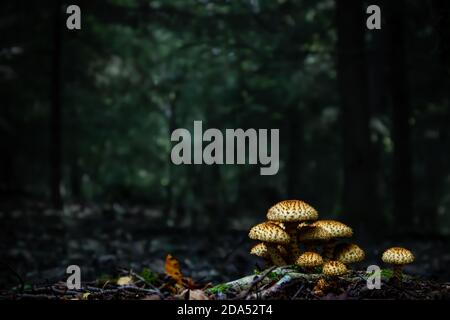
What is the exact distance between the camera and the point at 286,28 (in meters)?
11.7

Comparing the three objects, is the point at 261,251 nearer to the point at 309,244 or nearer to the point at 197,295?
the point at 309,244

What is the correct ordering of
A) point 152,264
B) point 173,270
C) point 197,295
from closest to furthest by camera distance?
point 197,295, point 173,270, point 152,264

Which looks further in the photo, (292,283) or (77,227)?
(77,227)

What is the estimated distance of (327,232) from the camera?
10.4ft

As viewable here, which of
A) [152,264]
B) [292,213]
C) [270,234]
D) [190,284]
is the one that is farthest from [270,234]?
[152,264]

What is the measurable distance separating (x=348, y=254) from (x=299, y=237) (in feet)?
1.11

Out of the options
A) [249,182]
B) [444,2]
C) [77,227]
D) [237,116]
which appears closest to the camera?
[444,2]

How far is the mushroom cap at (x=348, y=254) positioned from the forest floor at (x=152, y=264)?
18 cm

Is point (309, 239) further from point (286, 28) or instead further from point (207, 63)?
point (207, 63)

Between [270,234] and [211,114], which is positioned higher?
[211,114]

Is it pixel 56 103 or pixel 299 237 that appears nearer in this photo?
pixel 299 237

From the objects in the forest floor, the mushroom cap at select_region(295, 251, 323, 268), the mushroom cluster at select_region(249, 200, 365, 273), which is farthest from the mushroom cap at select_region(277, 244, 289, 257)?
the mushroom cap at select_region(295, 251, 323, 268)
